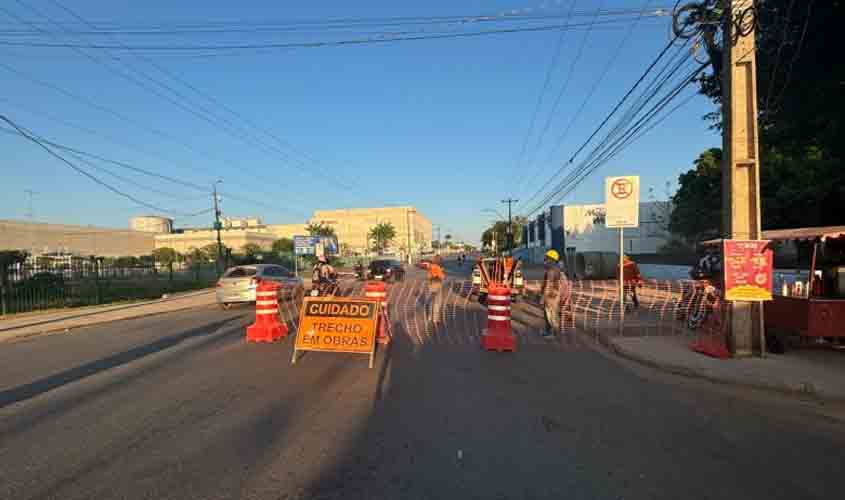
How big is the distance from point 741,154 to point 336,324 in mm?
7537

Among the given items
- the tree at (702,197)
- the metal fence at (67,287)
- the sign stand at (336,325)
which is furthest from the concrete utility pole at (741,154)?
the metal fence at (67,287)

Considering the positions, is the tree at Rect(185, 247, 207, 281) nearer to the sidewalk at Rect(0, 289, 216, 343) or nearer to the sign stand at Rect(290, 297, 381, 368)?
the sidewalk at Rect(0, 289, 216, 343)

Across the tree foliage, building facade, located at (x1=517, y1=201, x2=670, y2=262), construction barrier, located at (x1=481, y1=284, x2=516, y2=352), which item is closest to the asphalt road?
construction barrier, located at (x1=481, y1=284, x2=516, y2=352)

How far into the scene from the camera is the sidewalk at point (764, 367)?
5625mm

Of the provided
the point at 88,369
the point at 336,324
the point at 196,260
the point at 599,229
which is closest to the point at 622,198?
the point at 336,324

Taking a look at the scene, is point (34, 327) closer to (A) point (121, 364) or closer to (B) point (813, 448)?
(A) point (121, 364)

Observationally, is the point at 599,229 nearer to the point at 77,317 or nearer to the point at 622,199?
the point at 622,199

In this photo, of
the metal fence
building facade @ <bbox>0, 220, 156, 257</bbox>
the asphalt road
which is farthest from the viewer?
building facade @ <bbox>0, 220, 156, 257</bbox>

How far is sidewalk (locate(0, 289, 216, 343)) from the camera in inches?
465

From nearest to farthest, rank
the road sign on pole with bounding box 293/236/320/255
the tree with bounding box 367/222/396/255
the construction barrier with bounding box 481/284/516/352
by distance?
the construction barrier with bounding box 481/284/516/352 < the road sign on pole with bounding box 293/236/320/255 < the tree with bounding box 367/222/396/255

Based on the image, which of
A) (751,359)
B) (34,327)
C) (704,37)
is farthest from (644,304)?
(34,327)

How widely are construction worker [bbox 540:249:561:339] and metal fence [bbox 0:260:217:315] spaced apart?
1840 cm

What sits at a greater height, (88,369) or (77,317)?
(88,369)

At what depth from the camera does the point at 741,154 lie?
7301mm
